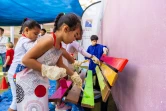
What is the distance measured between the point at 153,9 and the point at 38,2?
222 inches

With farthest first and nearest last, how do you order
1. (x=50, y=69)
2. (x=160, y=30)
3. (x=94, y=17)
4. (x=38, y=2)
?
1. (x=94, y=17)
2. (x=38, y=2)
3. (x=50, y=69)
4. (x=160, y=30)

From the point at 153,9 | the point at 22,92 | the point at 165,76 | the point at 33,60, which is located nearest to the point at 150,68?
the point at 165,76

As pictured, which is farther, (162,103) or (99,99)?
(99,99)

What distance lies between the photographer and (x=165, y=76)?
1.29m

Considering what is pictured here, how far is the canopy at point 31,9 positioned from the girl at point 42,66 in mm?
4902

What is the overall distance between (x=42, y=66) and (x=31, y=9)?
5.28 meters

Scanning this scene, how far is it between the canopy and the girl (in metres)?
4.90

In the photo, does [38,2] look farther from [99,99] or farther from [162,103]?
[162,103]

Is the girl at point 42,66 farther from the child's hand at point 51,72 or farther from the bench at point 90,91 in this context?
the bench at point 90,91

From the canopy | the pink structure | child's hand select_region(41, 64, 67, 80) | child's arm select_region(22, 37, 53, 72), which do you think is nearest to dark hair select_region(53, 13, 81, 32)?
child's arm select_region(22, 37, 53, 72)

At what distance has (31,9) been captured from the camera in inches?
265

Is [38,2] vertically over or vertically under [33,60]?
over

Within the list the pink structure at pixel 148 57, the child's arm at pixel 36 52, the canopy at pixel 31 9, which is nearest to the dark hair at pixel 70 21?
the child's arm at pixel 36 52

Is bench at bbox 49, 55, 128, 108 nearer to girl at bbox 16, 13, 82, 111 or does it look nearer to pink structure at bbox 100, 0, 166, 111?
pink structure at bbox 100, 0, 166, 111
